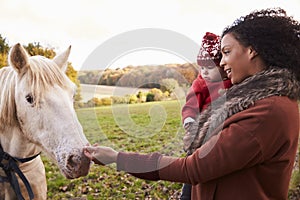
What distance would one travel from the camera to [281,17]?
1358mm

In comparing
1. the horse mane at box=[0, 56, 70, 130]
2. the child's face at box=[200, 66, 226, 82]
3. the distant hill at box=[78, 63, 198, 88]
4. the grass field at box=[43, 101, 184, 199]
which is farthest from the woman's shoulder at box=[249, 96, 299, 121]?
the horse mane at box=[0, 56, 70, 130]

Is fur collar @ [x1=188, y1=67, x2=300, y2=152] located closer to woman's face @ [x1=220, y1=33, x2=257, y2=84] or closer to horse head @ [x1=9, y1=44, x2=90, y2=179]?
woman's face @ [x1=220, y1=33, x2=257, y2=84]

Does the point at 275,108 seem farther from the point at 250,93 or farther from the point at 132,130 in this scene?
the point at 132,130

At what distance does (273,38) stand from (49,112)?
1178mm

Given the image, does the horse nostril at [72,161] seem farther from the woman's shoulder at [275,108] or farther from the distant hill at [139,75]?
the woman's shoulder at [275,108]

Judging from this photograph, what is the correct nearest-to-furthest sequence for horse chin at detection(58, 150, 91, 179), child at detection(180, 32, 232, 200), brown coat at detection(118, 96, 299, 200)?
brown coat at detection(118, 96, 299, 200) < horse chin at detection(58, 150, 91, 179) < child at detection(180, 32, 232, 200)

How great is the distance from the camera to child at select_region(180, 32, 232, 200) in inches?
82.6

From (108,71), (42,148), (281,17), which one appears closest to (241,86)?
(281,17)

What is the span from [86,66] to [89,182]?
4053mm

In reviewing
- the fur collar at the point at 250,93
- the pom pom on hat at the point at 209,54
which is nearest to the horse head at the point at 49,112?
the fur collar at the point at 250,93

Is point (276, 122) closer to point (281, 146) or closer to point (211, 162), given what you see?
point (281, 146)

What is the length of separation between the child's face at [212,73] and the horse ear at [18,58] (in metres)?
1.16

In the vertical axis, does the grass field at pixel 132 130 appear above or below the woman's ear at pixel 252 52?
below

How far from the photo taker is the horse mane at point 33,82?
5.62 ft
